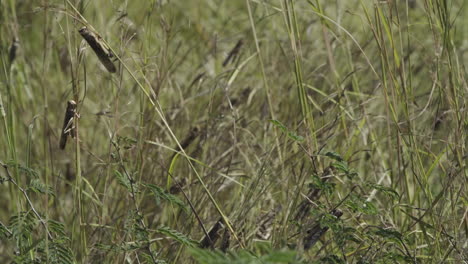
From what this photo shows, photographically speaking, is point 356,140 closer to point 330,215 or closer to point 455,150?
point 455,150

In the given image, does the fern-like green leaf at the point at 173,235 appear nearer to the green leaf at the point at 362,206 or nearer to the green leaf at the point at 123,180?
the green leaf at the point at 123,180

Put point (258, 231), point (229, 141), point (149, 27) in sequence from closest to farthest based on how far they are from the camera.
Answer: point (258, 231) → point (149, 27) → point (229, 141)

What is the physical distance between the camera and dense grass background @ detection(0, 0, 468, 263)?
142 centimetres

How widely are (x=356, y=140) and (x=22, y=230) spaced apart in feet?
3.24

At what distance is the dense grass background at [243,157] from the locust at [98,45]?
0.9 inches

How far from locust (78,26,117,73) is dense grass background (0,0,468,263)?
2cm

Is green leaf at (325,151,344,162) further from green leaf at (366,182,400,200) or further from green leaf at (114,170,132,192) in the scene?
green leaf at (114,170,132,192)

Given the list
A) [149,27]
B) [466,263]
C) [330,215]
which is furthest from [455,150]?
[149,27]

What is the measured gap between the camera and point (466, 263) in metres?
1.43

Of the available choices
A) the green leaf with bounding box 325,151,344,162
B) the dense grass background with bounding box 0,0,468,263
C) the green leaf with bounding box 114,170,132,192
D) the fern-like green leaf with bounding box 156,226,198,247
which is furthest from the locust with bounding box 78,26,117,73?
the green leaf with bounding box 325,151,344,162

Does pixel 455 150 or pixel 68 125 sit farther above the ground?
pixel 68 125

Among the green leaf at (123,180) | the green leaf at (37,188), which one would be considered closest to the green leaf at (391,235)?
the green leaf at (123,180)

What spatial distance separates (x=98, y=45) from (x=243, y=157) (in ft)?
2.34

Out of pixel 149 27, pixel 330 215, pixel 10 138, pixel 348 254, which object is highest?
pixel 149 27
